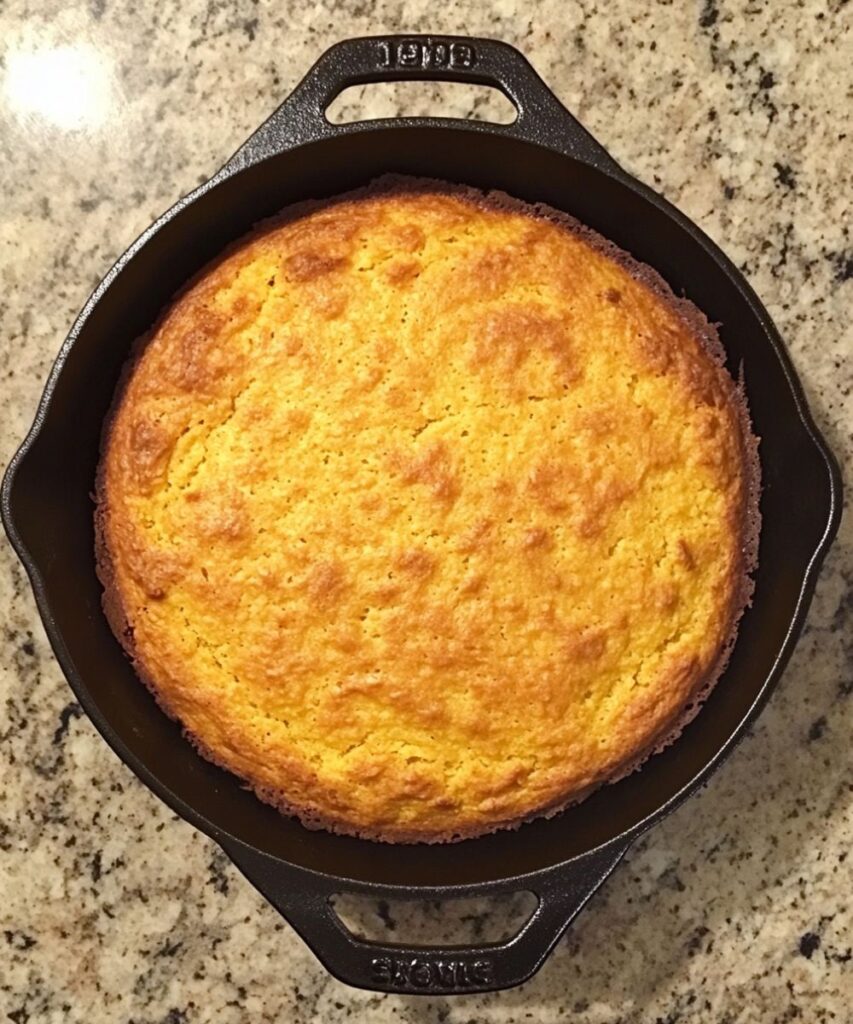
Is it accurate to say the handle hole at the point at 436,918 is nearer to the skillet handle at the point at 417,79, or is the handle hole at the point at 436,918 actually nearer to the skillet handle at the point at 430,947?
the skillet handle at the point at 430,947

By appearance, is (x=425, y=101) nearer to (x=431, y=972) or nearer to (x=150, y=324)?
(x=150, y=324)

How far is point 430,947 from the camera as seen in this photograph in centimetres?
150

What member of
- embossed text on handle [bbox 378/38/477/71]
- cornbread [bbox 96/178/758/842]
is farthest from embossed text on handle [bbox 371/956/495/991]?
embossed text on handle [bbox 378/38/477/71]

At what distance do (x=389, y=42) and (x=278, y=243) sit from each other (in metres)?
0.31

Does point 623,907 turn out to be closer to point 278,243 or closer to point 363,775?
point 363,775

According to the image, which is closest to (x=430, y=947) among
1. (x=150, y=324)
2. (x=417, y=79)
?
(x=150, y=324)

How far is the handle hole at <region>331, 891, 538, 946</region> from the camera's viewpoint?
1.83m

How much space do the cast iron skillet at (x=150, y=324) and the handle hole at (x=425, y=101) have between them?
0.28 m

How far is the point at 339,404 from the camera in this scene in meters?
1.51

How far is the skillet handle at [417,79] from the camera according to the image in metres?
1.47

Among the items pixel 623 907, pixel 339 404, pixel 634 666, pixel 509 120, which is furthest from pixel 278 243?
pixel 623 907

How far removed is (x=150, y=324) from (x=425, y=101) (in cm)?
62

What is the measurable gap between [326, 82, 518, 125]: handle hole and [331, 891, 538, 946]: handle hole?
1.30m

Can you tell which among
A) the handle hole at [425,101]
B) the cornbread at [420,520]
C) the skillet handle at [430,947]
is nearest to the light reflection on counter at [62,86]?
the handle hole at [425,101]
